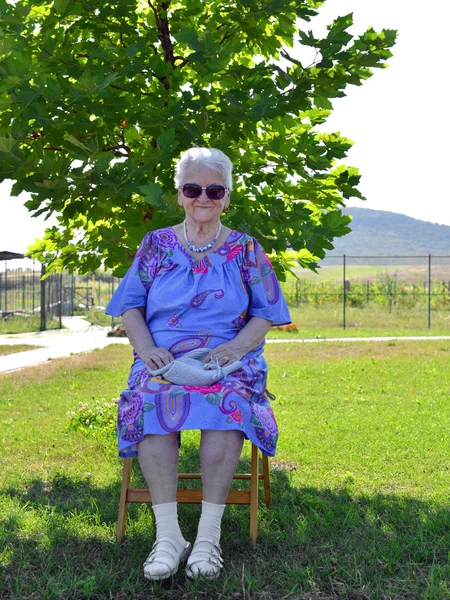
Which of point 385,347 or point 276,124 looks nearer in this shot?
point 276,124

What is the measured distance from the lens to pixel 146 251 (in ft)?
11.6

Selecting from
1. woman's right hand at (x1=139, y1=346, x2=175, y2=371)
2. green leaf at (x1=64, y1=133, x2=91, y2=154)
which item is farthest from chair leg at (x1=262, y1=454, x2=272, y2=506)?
green leaf at (x1=64, y1=133, x2=91, y2=154)

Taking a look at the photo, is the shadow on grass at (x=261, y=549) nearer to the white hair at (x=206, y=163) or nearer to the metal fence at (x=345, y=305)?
the white hair at (x=206, y=163)

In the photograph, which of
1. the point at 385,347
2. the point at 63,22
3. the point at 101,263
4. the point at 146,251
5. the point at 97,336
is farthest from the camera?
the point at 97,336

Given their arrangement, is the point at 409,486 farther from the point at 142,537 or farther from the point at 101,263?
the point at 101,263

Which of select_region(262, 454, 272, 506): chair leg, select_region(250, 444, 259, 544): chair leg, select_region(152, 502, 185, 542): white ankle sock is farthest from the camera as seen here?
select_region(262, 454, 272, 506): chair leg

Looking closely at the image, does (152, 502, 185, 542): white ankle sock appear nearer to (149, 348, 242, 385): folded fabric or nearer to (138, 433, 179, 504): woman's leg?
(138, 433, 179, 504): woman's leg

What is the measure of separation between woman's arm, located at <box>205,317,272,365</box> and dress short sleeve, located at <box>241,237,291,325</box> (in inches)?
1.7

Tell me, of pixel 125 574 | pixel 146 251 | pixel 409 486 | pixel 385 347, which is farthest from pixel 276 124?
pixel 385 347

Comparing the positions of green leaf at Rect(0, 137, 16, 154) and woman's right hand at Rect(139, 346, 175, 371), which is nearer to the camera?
woman's right hand at Rect(139, 346, 175, 371)

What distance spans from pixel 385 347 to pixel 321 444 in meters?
8.90

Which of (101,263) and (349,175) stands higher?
(349,175)

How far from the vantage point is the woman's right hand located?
3.18 metres

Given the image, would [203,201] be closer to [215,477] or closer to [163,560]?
[215,477]
